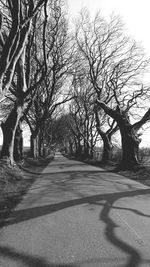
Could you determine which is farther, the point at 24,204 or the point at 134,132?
the point at 134,132

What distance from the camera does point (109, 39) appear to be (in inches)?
1017

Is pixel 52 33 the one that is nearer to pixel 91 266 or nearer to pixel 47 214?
pixel 47 214

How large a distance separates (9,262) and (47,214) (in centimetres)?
270

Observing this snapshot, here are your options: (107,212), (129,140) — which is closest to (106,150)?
(129,140)

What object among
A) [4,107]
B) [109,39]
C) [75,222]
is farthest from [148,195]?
[4,107]

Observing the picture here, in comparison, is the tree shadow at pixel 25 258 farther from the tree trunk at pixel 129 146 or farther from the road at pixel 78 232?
the tree trunk at pixel 129 146

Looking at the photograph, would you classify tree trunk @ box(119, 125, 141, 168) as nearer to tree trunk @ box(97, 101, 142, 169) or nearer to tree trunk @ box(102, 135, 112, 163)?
tree trunk @ box(97, 101, 142, 169)

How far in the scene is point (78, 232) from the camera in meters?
5.16

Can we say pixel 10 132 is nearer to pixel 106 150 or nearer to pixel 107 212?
pixel 107 212

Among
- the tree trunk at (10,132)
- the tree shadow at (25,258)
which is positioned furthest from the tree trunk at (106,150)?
the tree shadow at (25,258)

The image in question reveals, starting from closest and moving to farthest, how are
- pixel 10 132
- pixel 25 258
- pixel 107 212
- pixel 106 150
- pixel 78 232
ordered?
pixel 25 258 → pixel 78 232 → pixel 107 212 → pixel 10 132 → pixel 106 150

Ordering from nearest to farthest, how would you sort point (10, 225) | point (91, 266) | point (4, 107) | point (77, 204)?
point (91, 266) → point (10, 225) → point (77, 204) → point (4, 107)

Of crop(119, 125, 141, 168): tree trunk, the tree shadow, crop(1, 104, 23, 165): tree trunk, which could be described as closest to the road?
the tree shadow

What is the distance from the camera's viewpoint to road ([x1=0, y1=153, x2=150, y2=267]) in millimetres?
3939
